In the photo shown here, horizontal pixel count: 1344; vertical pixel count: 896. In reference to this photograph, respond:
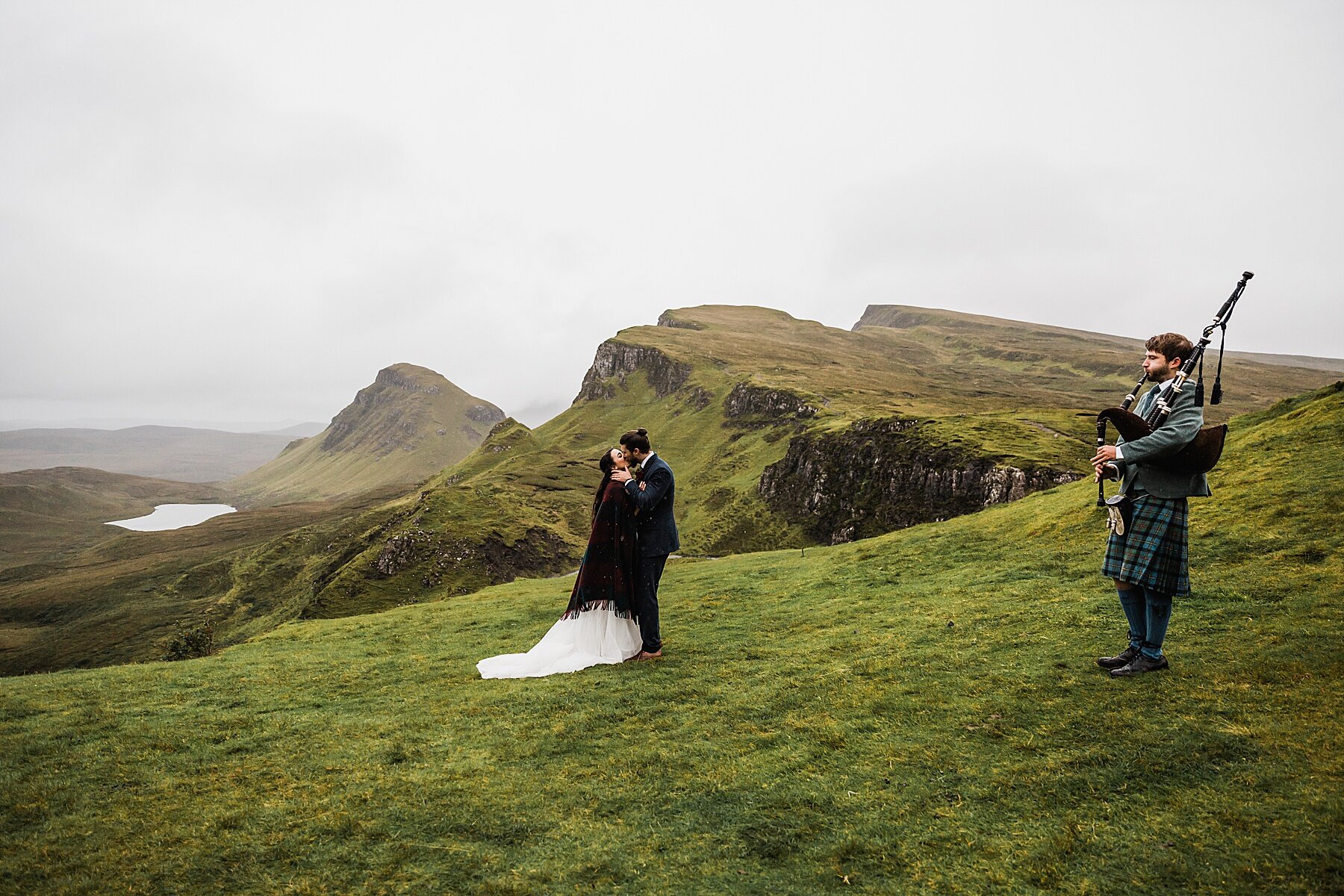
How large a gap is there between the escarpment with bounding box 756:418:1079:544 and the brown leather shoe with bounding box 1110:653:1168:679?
57900 mm

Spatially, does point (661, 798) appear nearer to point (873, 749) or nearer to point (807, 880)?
point (807, 880)

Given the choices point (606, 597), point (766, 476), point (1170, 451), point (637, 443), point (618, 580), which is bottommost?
point (766, 476)

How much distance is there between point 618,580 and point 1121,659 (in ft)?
28.2

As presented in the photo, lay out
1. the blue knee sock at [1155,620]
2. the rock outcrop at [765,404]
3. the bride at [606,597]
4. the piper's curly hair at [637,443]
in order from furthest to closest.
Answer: the rock outcrop at [765,404] → the bride at [606,597] → the piper's curly hair at [637,443] → the blue knee sock at [1155,620]

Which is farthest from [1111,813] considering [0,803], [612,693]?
[0,803]

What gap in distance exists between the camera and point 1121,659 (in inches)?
337

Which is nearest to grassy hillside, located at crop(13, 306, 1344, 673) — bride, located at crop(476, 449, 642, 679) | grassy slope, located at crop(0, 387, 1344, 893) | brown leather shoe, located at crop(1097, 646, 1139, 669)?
grassy slope, located at crop(0, 387, 1344, 893)

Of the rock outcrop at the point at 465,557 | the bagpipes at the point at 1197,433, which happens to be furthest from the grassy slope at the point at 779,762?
the rock outcrop at the point at 465,557

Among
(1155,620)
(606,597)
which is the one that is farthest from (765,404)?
(1155,620)

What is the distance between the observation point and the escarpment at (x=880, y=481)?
6462 centimetres

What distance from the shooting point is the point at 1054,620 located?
37.1 ft

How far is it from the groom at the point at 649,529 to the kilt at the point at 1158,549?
7372 mm

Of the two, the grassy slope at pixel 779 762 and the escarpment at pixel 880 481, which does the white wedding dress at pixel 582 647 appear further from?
the escarpment at pixel 880 481

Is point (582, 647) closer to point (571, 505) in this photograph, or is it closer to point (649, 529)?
point (649, 529)
